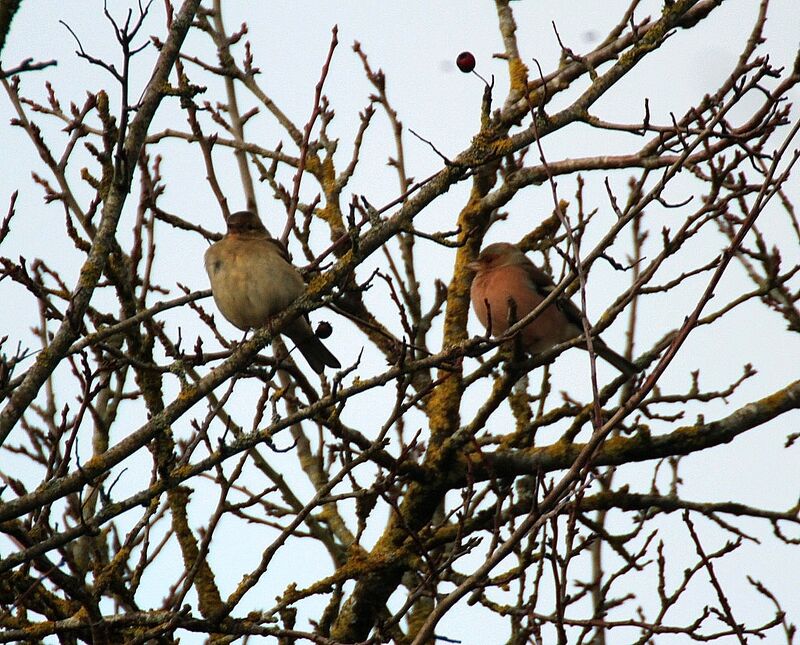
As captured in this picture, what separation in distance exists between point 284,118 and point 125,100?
149 inches

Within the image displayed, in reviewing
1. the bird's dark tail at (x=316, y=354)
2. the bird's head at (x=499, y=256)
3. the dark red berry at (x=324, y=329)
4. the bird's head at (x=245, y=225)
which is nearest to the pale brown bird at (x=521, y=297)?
the bird's head at (x=499, y=256)

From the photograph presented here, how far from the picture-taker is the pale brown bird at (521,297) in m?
7.52

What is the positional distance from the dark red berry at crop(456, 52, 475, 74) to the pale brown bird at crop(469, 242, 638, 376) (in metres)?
2.02

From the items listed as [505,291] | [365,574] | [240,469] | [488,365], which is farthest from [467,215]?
[240,469]

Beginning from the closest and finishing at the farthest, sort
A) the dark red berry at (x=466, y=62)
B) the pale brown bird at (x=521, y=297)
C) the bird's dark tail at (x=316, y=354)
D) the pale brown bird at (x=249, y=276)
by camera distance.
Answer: the dark red berry at (x=466, y=62) → the pale brown bird at (x=249, y=276) → the bird's dark tail at (x=316, y=354) → the pale brown bird at (x=521, y=297)

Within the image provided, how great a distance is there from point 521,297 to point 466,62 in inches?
96.9

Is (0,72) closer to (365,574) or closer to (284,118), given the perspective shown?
(365,574)

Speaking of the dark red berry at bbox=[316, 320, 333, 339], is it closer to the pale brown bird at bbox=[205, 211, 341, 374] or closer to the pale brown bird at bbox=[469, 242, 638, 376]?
the pale brown bird at bbox=[205, 211, 341, 374]

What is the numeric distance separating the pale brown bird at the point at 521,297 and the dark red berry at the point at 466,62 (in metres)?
2.02

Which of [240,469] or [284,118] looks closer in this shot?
[240,469]

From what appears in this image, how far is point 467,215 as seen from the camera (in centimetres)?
707

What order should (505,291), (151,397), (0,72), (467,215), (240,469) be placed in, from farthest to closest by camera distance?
(505,291), (467,215), (151,397), (240,469), (0,72)

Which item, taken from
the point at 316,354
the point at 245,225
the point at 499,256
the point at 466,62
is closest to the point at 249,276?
the point at 245,225

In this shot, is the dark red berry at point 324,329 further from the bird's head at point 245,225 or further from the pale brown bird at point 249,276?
the bird's head at point 245,225
